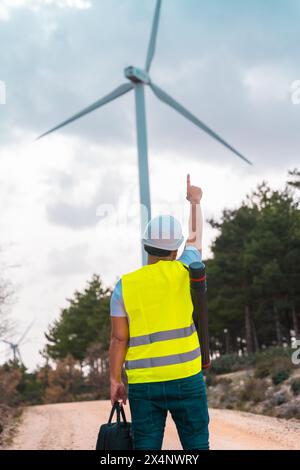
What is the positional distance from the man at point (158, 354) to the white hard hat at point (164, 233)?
0.12 m

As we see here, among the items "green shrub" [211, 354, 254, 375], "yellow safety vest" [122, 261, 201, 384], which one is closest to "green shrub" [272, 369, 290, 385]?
"green shrub" [211, 354, 254, 375]

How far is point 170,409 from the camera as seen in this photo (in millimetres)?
3975

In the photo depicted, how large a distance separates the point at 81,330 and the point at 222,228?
26.0 metres

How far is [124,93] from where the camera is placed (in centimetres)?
2514

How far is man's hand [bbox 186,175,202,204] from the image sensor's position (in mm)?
4641

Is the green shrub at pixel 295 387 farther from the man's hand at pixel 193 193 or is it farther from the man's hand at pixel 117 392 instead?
the man's hand at pixel 117 392

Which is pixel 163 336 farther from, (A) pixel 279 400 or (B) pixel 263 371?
(B) pixel 263 371

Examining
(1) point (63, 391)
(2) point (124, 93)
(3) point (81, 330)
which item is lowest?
(1) point (63, 391)

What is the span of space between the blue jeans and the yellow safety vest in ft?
0.17

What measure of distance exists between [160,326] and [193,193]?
1.09 metres

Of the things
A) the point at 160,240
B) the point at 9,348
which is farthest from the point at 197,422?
the point at 9,348

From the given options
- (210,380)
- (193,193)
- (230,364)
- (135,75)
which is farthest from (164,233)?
(230,364)

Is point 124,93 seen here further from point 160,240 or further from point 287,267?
point 287,267

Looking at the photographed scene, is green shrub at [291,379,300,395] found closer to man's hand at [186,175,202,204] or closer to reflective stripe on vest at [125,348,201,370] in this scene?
man's hand at [186,175,202,204]
